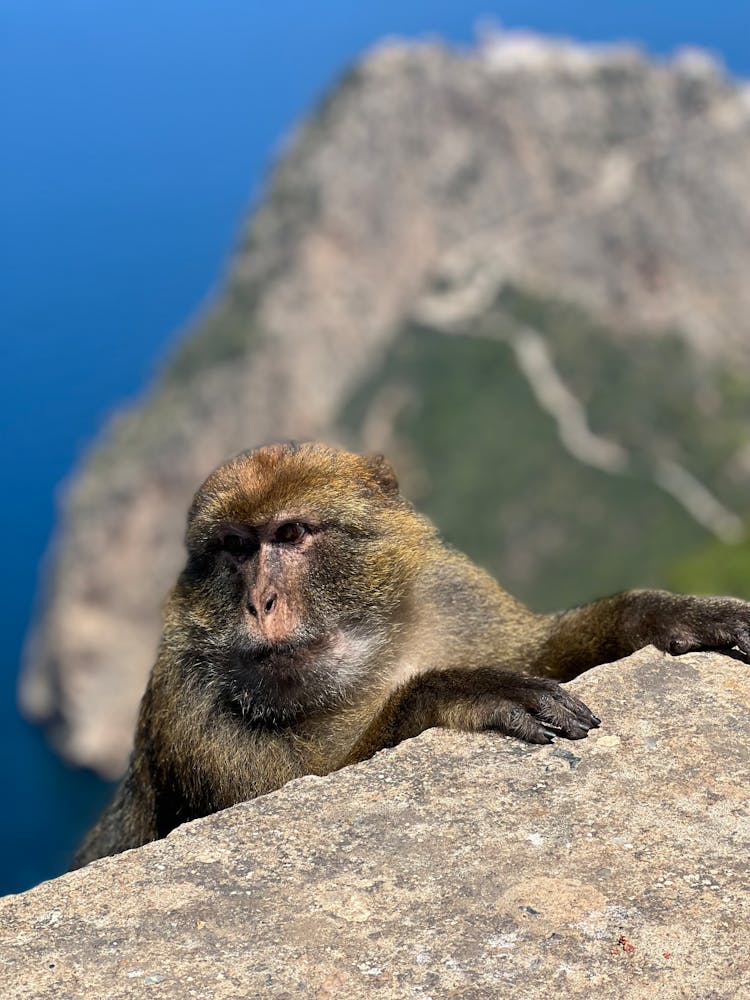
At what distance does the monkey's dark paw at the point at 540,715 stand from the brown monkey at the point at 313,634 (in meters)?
0.21

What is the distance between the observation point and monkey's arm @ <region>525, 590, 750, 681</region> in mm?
4777

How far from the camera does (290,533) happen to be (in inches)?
191

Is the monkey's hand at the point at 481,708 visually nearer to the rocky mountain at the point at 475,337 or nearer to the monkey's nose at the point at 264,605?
the monkey's nose at the point at 264,605

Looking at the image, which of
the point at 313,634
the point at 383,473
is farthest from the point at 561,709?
the point at 383,473

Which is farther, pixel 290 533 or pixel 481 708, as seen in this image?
pixel 290 533

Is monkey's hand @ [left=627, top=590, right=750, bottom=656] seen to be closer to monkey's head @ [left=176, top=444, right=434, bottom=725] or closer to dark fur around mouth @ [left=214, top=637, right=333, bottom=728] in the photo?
monkey's head @ [left=176, top=444, right=434, bottom=725]

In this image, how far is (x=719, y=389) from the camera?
6944 centimetres

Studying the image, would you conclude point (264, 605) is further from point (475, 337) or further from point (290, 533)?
point (475, 337)

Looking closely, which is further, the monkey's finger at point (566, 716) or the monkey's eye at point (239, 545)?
the monkey's eye at point (239, 545)

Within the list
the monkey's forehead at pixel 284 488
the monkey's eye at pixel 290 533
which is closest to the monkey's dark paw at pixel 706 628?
the monkey's forehead at pixel 284 488

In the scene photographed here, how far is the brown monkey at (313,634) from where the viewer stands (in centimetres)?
479

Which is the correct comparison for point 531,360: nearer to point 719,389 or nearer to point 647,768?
point 719,389

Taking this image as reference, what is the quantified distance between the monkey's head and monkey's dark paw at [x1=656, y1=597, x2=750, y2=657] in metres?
0.94

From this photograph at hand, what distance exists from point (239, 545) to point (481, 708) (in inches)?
40.8
